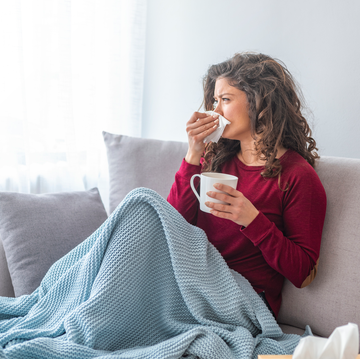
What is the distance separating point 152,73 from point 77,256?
1216 mm

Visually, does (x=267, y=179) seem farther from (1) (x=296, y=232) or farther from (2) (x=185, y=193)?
(2) (x=185, y=193)

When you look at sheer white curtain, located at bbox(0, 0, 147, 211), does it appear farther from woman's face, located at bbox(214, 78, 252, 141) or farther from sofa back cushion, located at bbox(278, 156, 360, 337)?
sofa back cushion, located at bbox(278, 156, 360, 337)

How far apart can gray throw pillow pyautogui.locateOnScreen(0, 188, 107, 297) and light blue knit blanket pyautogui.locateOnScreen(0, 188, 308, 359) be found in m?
0.18

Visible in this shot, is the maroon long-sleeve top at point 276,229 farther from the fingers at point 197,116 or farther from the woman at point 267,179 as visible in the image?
the fingers at point 197,116

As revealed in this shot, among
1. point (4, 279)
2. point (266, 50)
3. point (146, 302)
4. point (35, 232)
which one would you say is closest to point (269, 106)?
point (266, 50)

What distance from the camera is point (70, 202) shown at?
1.31 meters

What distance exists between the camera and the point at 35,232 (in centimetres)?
117

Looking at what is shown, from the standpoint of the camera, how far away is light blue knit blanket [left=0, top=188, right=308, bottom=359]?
781 millimetres

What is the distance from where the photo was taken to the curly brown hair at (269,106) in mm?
1075

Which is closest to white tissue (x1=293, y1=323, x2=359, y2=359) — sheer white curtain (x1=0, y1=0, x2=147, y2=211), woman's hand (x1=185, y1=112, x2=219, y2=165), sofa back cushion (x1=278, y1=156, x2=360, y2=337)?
sofa back cushion (x1=278, y1=156, x2=360, y2=337)

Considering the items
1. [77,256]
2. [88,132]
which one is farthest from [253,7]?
[77,256]

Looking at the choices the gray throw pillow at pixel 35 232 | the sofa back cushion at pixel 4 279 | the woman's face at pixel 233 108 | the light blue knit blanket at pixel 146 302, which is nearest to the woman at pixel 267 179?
the woman's face at pixel 233 108

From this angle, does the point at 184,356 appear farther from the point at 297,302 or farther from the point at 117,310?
the point at 297,302

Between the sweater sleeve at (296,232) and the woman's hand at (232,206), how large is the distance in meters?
0.03
